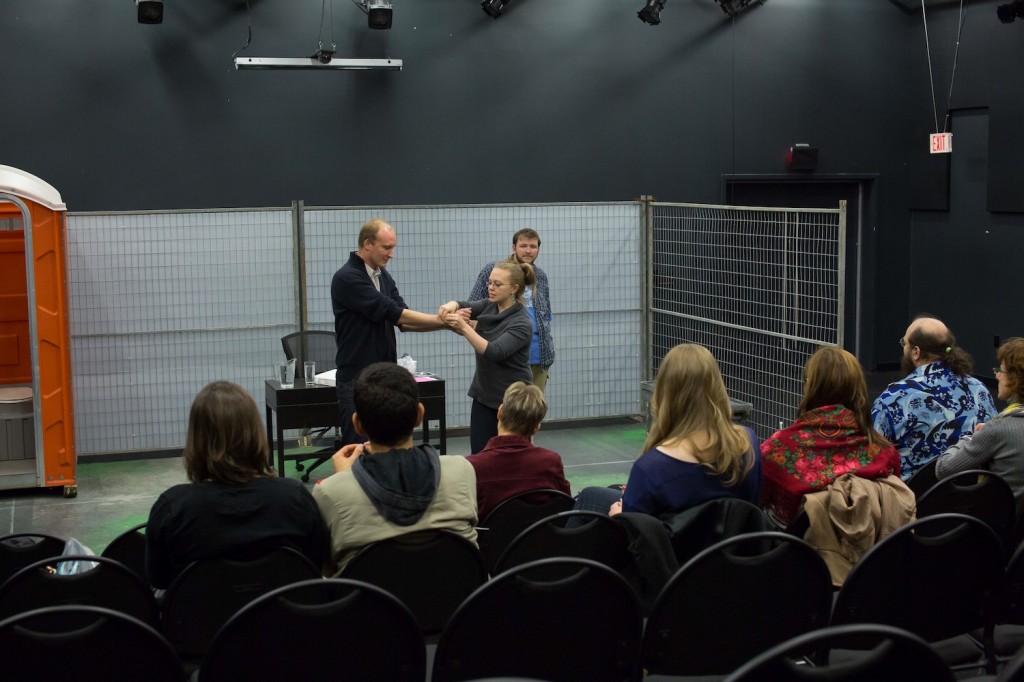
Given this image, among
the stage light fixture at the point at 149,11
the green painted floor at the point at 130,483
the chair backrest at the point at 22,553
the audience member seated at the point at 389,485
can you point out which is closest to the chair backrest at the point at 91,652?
the audience member seated at the point at 389,485

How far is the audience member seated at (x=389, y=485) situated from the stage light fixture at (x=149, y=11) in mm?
4922

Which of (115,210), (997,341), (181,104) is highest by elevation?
(181,104)

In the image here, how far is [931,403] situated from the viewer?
160 inches

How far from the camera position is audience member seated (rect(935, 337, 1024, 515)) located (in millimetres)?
3494

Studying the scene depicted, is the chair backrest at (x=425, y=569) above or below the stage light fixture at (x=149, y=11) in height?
below

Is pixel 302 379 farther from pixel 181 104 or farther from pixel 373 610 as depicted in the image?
pixel 373 610

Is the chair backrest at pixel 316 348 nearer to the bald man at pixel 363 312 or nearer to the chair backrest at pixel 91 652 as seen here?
the bald man at pixel 363 312

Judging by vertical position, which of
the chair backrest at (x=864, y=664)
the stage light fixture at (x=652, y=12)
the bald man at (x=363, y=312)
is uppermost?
the stage light fixture at (x=652, y=12)

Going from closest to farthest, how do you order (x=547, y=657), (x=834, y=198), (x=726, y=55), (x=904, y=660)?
1. (x=904, y=660)
2. (x=547, y=657)
3. (x=726, y=55)
4. (x=834, y=198)

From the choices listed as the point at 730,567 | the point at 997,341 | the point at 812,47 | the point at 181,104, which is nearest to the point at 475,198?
the point at 181,104

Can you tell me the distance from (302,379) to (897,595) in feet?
14.4

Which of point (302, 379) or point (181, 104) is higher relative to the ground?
point (181, 104)

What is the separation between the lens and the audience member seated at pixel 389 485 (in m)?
2.84

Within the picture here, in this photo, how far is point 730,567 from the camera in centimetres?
259
